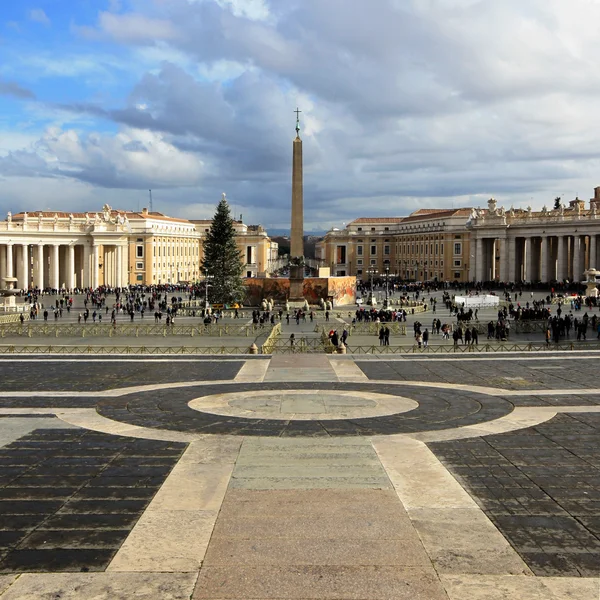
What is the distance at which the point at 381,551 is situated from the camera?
8883 mm

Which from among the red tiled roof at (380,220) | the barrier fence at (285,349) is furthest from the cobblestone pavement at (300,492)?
the red tiled roof at (380,220)

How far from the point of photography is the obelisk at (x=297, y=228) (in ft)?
183

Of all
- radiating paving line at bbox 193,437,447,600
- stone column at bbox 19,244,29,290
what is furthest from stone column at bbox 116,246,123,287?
radiating paving line at bbox 193,437,447,600

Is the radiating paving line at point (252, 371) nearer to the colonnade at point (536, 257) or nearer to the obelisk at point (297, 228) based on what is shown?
the obelisk at point (297, 228)

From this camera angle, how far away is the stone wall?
209ft

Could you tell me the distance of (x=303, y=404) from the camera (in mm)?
18484

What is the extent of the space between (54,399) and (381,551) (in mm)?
12831

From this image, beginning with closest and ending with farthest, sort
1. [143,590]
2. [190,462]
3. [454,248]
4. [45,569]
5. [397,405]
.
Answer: [143,590], [45,569], [190,462], [397,405], [454,248]

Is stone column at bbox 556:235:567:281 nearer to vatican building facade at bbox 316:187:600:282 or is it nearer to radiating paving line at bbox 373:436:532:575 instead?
vatican building facade at bbox 316:187:600:282

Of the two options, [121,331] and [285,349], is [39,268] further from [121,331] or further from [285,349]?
[285,349]

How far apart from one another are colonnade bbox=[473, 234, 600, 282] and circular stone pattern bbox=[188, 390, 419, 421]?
75958 millimetres

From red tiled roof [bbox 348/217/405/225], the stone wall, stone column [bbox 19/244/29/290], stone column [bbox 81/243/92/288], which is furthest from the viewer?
red tiled roof [bbox 348/217/405/225]

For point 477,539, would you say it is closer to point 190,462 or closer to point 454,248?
point 190,462

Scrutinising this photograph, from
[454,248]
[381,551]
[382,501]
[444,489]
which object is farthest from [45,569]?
[454,248]
